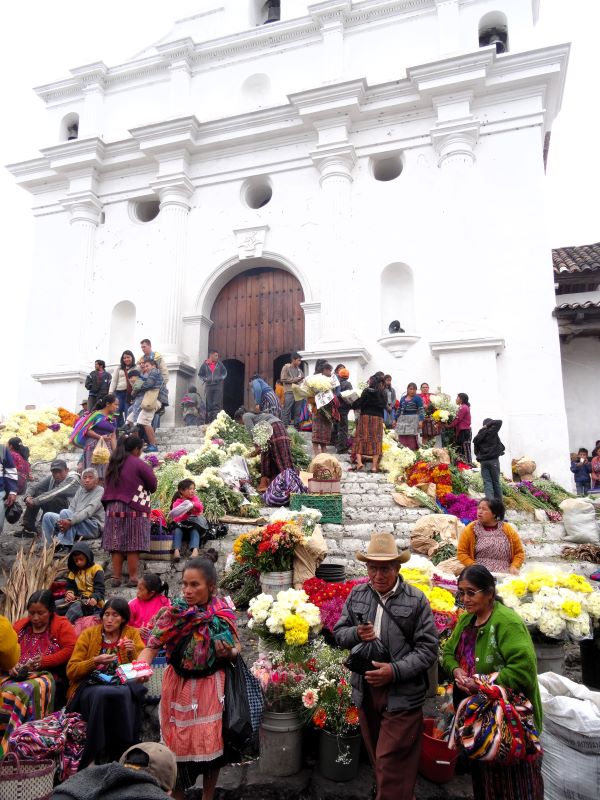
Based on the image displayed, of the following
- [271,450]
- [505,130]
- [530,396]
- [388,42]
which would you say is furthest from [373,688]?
[388,42]

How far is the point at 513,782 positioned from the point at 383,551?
1.28m

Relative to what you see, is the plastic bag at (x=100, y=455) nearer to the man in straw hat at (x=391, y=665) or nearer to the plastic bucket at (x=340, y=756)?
the plastic bucket at (x=340, y=756)

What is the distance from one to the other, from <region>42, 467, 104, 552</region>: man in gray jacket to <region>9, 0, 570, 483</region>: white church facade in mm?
7486

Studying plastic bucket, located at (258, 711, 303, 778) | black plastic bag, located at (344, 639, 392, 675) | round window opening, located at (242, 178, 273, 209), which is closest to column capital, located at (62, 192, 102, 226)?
round window opening, located at (242, 178, 273, 209)

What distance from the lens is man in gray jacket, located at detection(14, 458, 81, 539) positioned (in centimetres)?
809

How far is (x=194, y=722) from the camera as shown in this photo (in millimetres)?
3148

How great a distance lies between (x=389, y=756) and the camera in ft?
9.93

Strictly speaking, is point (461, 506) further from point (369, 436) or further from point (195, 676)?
point (195, 676)

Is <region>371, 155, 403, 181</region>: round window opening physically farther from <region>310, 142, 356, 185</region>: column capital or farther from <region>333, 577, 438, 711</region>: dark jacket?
<region>333, 577, 438, 711</region>: dark jacket

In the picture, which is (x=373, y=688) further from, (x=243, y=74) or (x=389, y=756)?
(x=243, y=74)

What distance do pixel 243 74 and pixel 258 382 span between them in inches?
424

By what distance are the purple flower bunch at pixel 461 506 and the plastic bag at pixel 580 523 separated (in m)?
1.27

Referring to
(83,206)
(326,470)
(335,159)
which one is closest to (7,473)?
(326,470)

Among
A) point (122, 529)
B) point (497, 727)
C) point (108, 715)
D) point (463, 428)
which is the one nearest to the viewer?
point (497, 727)
